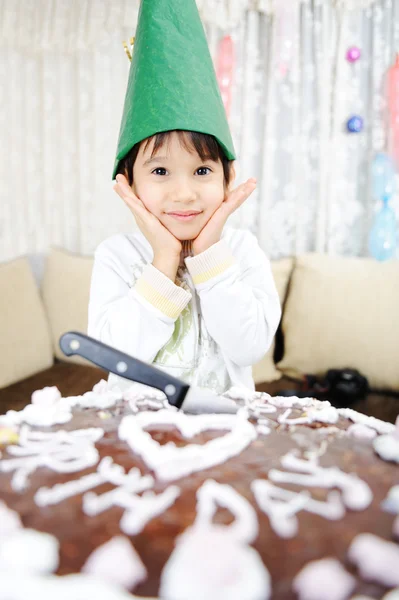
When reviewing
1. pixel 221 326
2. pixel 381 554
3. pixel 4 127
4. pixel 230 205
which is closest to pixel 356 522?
pixel 381 554

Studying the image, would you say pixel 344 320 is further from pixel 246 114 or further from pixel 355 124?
pixel 246 114

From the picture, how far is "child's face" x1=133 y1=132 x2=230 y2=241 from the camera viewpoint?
36.4 inches

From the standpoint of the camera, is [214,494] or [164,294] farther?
[164,294]

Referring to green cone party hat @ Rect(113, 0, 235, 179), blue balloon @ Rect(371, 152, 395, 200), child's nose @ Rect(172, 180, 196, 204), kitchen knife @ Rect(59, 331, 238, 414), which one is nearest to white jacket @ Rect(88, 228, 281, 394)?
child's nose @ Rect(172, 180, 196, 204)

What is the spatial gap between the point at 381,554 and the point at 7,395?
1688 millimetres

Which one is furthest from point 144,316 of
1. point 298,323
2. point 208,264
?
point 298,323

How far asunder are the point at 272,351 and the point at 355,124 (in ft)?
3.29

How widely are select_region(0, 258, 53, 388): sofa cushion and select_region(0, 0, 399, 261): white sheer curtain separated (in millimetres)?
537

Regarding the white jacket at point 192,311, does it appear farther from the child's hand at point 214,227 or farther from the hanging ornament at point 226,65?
the hanging ornament at point 226,65

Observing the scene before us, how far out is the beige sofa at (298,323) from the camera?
179 cm

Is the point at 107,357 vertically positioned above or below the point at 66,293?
above

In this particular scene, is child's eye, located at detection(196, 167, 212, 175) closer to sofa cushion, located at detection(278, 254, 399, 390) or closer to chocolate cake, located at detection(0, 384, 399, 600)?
chocolate cake, located at detection(0, 384, 399, 600)

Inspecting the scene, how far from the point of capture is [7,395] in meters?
1.82

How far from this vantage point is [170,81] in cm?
95
